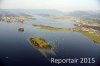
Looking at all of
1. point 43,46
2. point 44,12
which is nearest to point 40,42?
point 43,46

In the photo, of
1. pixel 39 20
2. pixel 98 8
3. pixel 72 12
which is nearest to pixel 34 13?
pixel 39 20

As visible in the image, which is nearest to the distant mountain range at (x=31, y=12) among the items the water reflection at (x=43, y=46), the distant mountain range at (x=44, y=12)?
Answer: the distant mountain range at (x=44, y=12)

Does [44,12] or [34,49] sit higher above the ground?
[44,12]

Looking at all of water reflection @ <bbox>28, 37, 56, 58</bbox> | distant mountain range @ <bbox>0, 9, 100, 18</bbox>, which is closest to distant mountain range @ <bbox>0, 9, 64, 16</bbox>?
distant mountain range @ <bbox>0, 9, 100, 18</bbox>

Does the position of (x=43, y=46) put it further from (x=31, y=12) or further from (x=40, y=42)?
(x=31, y=12)

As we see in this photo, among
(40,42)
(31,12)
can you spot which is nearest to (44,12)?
(31,12)

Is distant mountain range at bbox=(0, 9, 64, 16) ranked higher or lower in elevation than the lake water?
higher

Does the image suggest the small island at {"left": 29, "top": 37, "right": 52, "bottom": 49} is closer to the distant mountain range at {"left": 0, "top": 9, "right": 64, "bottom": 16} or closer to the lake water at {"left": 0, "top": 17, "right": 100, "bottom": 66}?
the lake water at {"left": 0, "top": 17, "right": 100, "bottom": 66}

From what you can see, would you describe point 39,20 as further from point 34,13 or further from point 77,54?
point 77,54

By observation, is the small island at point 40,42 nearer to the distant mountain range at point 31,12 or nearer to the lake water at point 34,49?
the lake water at point 34,49
